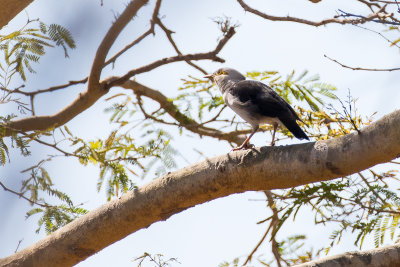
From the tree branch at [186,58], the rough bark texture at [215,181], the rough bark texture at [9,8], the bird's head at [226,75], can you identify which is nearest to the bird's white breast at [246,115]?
the tree branch at [186,58]

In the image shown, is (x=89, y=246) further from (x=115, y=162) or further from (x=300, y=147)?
(x=300, y=147)

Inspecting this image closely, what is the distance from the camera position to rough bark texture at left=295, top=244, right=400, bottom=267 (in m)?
3.16

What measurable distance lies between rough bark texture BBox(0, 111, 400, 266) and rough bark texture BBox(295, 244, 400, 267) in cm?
66

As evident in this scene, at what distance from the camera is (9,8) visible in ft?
11.3

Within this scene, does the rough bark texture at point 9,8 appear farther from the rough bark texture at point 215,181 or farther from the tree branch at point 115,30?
the rough bark texture at point 215,181

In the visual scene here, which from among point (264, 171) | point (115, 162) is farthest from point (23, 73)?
point (264, 171)

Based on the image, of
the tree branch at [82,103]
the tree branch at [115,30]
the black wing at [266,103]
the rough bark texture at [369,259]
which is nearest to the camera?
the rough bark texture at [369,259]

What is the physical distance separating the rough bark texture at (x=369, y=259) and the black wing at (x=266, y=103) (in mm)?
909

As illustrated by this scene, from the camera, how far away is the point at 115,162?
3809 millimetres

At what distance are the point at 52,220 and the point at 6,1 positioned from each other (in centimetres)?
161

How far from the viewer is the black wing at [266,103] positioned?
147 inches

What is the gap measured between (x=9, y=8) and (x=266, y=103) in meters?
1.92

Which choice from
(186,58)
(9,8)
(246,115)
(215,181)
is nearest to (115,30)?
Answer: (186,58)

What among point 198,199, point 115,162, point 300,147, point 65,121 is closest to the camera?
point 300,147
